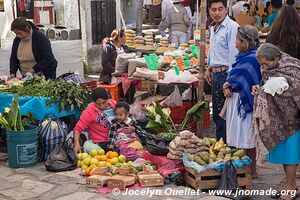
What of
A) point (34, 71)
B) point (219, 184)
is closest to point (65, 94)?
point (34, 71)

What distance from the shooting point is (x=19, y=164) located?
6.34 metres

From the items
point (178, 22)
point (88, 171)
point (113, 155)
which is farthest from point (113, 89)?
point (178, 22)

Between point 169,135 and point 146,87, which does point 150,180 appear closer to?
point 169,135

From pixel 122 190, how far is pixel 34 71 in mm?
2947

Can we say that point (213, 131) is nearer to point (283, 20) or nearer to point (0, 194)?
point (283, 20)

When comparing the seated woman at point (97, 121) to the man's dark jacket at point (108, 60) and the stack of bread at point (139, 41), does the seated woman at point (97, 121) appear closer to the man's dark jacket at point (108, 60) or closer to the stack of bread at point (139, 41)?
the man's dark jacket at point (108, 60)

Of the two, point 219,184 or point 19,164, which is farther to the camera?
point 19,164

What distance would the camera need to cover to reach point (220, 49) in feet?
20.8

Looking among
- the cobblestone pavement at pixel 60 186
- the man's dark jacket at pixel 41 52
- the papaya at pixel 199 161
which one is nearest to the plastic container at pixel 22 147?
the cobblestone pavement at pixel 60 186

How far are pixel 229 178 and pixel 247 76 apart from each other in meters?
1.14

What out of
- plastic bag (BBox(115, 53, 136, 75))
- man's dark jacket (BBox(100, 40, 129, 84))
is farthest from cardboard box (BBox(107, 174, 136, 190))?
plastic bag (BBox(115, 53, 136, 75))

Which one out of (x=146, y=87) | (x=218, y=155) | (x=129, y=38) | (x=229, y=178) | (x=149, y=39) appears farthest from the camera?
(x=129, y=38)

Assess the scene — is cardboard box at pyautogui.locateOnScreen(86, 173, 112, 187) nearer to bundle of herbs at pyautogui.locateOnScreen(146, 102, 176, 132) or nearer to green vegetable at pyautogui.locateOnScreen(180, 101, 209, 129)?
bundle of herbs at pyautogui.locateOnScreen(146, 102, 176, 132)

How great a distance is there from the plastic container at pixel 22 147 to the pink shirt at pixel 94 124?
577mm
